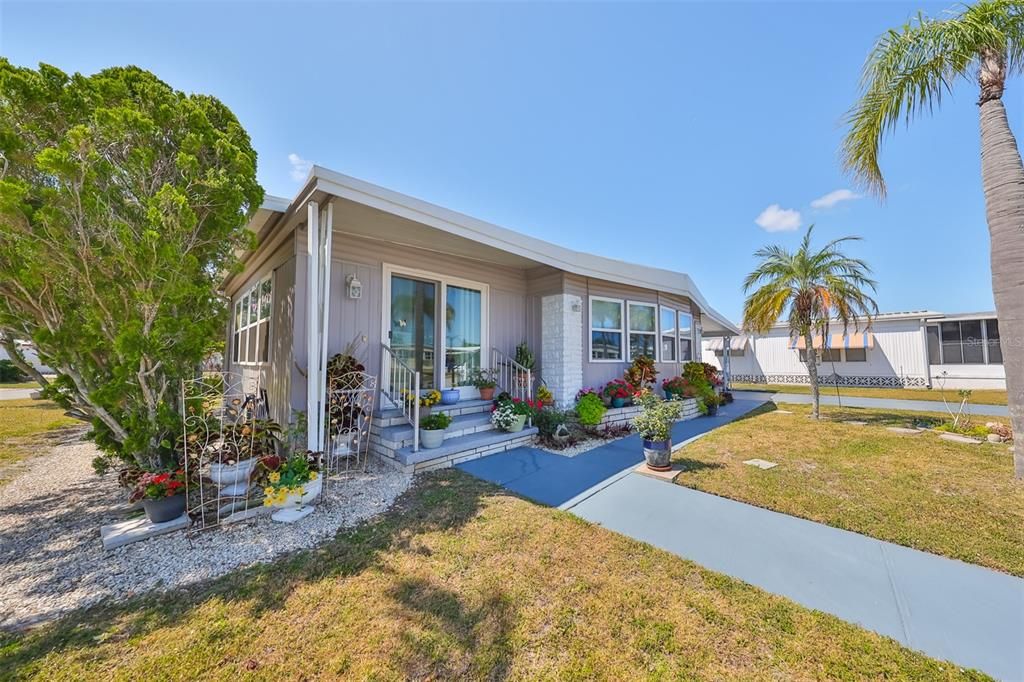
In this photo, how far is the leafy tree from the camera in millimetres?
3039

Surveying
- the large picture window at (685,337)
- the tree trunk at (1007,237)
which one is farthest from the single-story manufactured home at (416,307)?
the tree trunk at (1007,237)

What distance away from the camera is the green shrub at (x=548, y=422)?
622 centimetres

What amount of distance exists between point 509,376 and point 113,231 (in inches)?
226

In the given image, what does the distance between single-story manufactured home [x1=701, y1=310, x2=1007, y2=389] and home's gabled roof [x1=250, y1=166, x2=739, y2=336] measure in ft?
31.4

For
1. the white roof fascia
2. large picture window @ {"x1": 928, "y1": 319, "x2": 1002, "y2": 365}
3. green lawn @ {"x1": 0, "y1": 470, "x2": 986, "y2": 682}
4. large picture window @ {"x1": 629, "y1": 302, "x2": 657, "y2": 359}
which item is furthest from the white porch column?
large picture window @ {"x1": 928, "y1": 319, "x2": 1002, "y2": 365}

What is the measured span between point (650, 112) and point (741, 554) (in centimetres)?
899

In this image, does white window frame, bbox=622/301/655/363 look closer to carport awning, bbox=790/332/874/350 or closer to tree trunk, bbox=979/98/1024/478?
tree trunk, bbox=979/98/1024/478

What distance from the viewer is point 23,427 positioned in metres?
7.69

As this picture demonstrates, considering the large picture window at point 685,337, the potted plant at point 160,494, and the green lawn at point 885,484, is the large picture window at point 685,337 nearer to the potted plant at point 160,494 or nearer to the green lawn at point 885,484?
the green lawn at point 885,484

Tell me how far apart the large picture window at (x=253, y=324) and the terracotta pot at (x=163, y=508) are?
11.3 ft

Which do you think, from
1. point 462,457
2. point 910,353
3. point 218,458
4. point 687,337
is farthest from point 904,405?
point 218,458

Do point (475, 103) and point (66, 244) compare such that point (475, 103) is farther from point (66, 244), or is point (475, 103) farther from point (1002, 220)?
point (1002, 220)

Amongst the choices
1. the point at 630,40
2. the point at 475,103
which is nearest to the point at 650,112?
the point at 630,40

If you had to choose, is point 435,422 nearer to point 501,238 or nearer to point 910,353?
point 501,238
